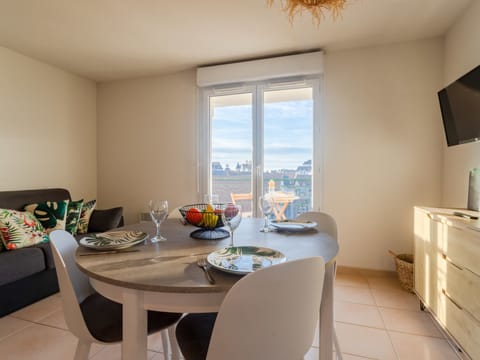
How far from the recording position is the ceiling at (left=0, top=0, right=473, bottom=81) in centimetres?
216

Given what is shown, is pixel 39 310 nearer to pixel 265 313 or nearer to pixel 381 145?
pixel 265 313

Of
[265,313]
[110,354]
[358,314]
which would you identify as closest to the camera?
[265,313]

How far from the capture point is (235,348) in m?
0.75

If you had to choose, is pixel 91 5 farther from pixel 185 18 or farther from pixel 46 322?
pixel 46 322

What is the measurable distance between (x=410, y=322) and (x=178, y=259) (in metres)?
1.95

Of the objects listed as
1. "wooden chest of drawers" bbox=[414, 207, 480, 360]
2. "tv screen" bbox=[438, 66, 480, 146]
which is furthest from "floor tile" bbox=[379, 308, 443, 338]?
"tv screen" bbox=[438, 66, 480, 146]

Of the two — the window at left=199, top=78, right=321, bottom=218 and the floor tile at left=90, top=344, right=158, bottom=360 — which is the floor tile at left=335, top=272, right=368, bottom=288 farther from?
the floor tile at left=90, top=344, right=158, bottom=360

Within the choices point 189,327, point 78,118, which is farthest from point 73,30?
point 189,327

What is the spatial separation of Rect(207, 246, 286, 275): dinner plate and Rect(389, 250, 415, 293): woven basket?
2062 mm

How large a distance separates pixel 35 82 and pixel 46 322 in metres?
2.66

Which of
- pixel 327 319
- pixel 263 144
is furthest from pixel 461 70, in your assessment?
pixel 327 319

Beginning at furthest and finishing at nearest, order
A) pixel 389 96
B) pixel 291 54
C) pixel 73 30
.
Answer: pixel 291 54, pixel 389 96, pixel 73 30

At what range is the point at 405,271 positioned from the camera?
2480mm

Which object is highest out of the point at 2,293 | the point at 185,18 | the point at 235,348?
the point at 185,18
